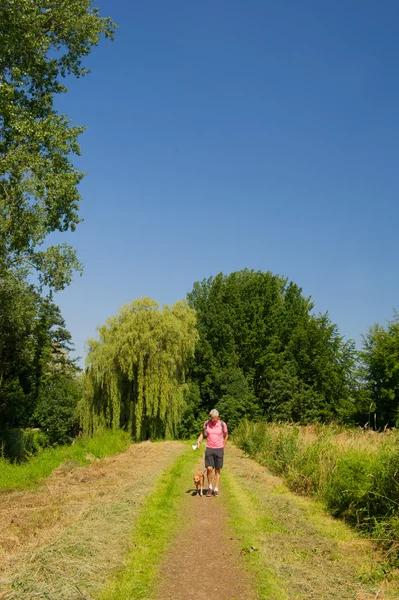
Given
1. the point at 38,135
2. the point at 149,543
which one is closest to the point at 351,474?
the point at 149,543

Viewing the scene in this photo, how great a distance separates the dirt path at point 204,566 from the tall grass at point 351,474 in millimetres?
2087

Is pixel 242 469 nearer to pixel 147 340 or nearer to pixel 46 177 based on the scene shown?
pixel 46 177

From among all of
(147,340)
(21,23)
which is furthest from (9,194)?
(147,340)

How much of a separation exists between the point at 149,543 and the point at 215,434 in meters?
3.80

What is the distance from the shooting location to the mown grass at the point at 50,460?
1349cm

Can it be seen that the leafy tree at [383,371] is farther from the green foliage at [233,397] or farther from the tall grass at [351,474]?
the tall grass at [351,474]

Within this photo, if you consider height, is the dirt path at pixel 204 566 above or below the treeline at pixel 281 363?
below

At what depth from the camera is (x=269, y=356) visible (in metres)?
38.3

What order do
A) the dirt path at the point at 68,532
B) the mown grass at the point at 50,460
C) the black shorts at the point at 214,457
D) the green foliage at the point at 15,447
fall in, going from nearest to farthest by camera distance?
the dirt path at the point at 68,532, the black shorts at the point at 214,457, the mown grass at the point at 50,460, the green foliage at the point at 15,447

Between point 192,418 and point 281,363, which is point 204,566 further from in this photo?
point 281,363

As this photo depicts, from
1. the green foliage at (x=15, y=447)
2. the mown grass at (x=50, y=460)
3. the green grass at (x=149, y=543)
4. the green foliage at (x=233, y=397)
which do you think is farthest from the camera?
the green foliage at (x=233, y=397)

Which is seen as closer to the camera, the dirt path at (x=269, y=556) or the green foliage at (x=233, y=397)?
the dirt path at (x=269, y=556)

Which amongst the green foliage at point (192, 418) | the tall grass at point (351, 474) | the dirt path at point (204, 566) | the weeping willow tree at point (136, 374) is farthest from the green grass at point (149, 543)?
the green foliage at point (192, 418)

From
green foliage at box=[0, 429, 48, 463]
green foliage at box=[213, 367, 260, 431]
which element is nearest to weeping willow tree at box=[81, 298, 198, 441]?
green foliage at box=[0, 429, 48, 463]
